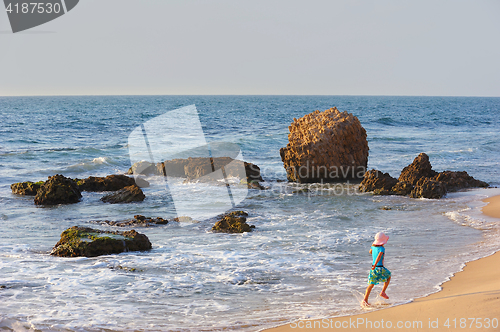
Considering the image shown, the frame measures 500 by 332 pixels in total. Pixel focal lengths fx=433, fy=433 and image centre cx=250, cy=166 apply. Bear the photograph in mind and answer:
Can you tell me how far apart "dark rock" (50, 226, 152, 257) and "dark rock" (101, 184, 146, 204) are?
3.85 m

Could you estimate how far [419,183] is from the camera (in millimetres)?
11594

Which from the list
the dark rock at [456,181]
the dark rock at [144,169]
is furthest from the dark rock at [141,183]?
the dark rock at [456,181]

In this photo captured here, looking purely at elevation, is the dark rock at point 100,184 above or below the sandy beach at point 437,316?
above

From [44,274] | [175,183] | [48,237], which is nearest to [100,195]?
[175,183]

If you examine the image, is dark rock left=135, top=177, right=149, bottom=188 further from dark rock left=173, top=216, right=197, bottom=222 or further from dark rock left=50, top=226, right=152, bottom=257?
dark rock left=50, top=226, right=152, bottom=257

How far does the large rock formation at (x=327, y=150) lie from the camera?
512 inches

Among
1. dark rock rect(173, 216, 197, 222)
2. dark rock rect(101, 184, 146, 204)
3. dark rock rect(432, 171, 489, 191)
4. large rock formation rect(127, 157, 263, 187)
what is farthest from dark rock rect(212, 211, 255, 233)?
dark rock rect(432, 171, 489, 191)

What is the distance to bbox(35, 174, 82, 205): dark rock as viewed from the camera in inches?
427

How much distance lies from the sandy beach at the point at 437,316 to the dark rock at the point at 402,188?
659 centimetres

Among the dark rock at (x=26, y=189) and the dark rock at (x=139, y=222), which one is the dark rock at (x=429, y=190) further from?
the dark rock at (x=26, y=189)

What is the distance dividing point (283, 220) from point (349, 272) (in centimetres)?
325

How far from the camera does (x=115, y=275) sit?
19.7 feet

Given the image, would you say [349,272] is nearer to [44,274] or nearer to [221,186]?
[44,274]

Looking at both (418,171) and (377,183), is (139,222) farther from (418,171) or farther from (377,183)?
(418,171)
